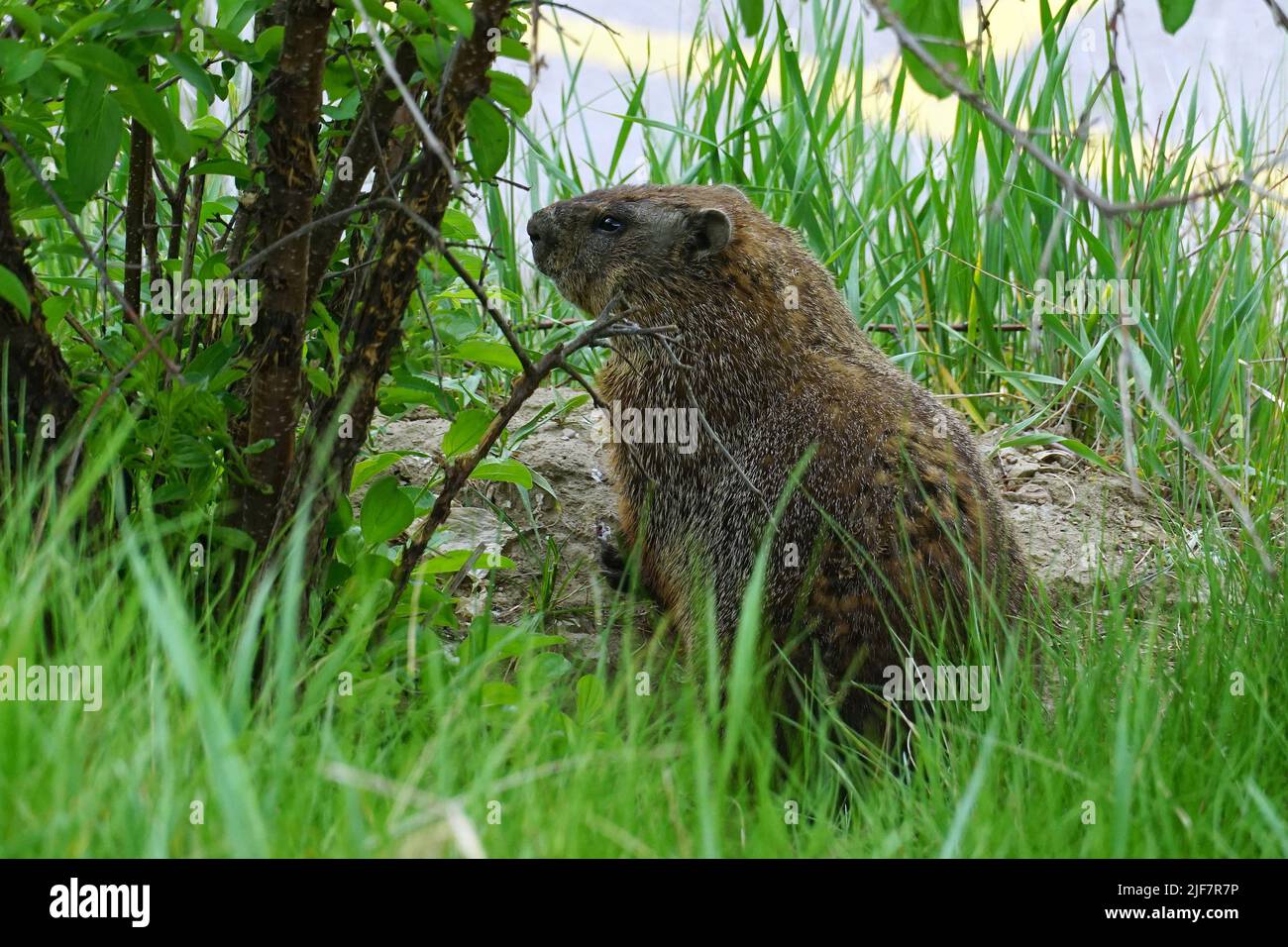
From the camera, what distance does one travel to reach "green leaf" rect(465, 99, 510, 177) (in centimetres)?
297

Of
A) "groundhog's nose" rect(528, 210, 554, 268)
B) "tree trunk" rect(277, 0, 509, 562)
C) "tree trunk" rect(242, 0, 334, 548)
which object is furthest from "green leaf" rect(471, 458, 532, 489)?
"groundhog's nose" rect(528, 210, 554, 268)

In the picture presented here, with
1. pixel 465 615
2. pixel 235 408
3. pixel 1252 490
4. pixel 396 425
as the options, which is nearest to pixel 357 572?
pixel 235 408

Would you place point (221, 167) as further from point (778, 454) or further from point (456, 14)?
point (778, 454)

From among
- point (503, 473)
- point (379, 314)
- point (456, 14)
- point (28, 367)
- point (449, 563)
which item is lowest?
point (449, 563)

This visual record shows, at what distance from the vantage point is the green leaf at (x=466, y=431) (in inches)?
135

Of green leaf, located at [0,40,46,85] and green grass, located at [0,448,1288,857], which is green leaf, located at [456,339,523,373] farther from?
green leaf, located at [0,40,46,85]

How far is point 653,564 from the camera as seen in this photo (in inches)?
181

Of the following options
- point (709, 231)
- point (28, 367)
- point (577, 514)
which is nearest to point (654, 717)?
point (577, 514)

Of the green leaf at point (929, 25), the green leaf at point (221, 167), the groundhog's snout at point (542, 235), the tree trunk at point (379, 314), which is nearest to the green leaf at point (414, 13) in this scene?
the tree trunk at point (379, 314)

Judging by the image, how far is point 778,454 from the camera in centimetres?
402

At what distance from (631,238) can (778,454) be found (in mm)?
1133

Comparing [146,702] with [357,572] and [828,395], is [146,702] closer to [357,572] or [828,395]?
[357,572]
